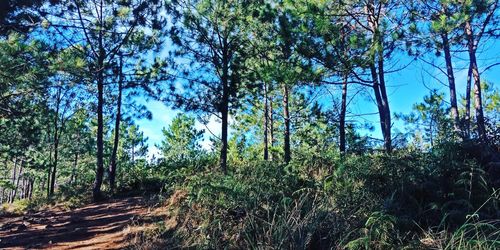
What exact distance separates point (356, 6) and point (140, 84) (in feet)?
22.3

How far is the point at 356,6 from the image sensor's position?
9.10 meters

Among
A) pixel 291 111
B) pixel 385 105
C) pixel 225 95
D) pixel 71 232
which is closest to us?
pixel 71 232

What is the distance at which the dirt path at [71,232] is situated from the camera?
5.50 metres

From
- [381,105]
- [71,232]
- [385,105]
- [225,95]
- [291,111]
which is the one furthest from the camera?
[291,111]

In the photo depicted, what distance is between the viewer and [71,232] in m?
6.46

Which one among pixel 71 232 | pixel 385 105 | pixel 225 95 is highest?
pixel 225 95

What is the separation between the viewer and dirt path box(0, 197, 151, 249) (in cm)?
550

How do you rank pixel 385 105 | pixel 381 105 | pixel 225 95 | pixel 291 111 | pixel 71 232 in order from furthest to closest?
pixel 291 111
pixel 225 95
pixel 381 105
pixel 385 105
pixel 71 232

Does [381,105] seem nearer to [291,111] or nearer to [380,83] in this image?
[380,83]

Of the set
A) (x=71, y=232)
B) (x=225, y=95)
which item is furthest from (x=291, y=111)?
(x=71, y=232)

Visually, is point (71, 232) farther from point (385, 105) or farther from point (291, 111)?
point (291, 111)

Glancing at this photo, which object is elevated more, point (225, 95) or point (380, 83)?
point (225, 95)

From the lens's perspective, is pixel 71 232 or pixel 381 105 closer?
pixel 71 232

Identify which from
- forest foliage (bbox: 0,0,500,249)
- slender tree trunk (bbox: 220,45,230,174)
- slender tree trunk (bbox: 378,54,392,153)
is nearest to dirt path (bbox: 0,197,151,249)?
forest foliage (bbox: 0,0,500,249)
